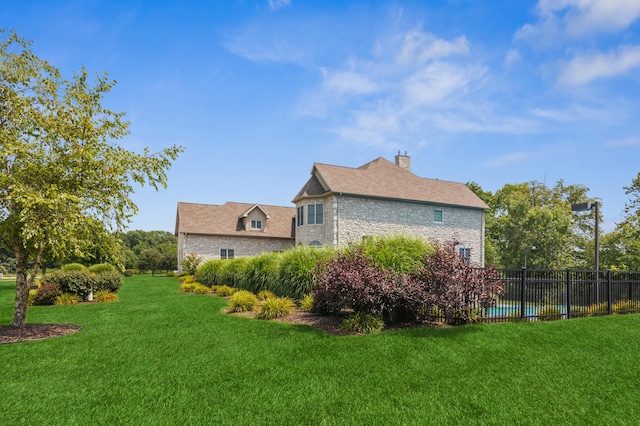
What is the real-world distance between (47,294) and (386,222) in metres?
19.1

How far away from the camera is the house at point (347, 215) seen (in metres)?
25.3

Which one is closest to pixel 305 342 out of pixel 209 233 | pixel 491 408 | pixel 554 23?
pixel 491 408

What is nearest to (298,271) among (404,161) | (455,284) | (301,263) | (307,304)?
(301,263)

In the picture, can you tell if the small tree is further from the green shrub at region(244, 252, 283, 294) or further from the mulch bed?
the mulch bed

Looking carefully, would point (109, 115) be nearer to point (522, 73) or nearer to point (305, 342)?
point (305, 342)

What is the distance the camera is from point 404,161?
31.9 metres

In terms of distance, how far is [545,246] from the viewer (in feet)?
105

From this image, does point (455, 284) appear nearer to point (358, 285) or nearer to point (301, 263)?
point (358, 285)

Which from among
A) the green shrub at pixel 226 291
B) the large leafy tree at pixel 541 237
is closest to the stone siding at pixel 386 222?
the large leafy tree at pixel 541 237

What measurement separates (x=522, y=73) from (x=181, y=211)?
92.5 feet

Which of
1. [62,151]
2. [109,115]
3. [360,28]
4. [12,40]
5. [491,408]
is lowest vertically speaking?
[491,408]

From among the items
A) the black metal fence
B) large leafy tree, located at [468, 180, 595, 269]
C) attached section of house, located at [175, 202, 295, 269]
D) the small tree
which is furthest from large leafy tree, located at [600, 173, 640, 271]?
the small tree

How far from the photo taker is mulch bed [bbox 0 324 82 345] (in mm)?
8617

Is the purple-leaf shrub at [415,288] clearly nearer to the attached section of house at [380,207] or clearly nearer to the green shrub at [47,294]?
the green shrub at [47,294]
